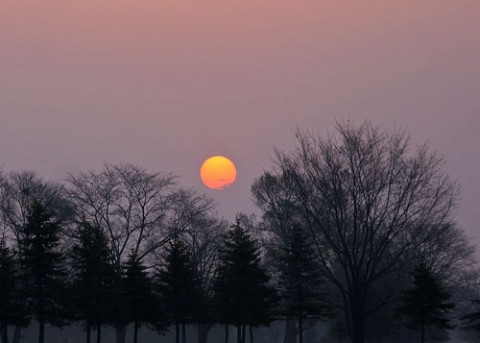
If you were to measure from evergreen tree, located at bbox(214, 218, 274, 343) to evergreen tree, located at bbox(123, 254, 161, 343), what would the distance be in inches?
195

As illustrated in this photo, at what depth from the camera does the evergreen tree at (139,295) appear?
54344mm

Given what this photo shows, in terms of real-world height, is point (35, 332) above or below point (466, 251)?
below

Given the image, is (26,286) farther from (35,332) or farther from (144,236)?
(35,332)

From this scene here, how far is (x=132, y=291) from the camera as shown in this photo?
179 ft

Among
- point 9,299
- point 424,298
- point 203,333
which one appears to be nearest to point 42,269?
point 9,299

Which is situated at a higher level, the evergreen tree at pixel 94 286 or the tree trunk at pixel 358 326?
the evergreen tree at pixel 94 286

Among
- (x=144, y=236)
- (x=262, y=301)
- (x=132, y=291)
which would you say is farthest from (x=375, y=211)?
(x=144, y=236)

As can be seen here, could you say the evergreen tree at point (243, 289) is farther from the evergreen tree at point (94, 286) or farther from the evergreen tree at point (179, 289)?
the evergreen tree at point (94, 286)

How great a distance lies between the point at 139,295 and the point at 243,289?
23.9ft

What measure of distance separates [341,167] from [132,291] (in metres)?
19.2

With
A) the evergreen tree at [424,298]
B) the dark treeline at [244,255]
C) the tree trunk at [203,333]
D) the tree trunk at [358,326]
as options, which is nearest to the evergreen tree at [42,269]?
the dark treeline at [244,255]

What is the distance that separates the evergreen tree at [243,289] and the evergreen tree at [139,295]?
4951 millimetres

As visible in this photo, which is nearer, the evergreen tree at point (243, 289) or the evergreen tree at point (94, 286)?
the evergreen tree at point (94, 286)

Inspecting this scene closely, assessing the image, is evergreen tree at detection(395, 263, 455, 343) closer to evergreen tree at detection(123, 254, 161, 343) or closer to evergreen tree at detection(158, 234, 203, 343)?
evergreen tree at detection(158, 234, 203, 343)
